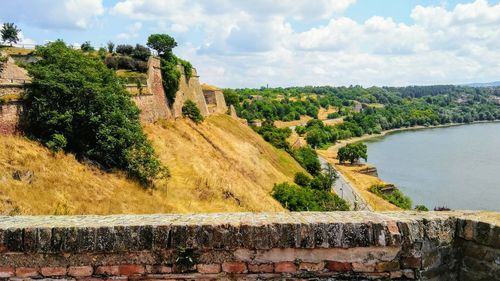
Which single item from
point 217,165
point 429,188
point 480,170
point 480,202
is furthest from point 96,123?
point 480,170

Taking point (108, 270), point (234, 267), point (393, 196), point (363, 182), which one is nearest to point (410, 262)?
point (234, 267)

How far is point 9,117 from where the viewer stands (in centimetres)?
2028

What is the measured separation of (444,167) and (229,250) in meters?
78.0

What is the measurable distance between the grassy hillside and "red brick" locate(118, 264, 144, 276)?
10870 millimetres

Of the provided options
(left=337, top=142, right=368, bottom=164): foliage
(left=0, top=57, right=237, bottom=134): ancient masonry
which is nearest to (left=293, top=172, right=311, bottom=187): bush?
(left=0, top=57, right=237, bottom=134): ancient masonry

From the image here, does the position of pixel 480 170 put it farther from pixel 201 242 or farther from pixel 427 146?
pixel 201 242

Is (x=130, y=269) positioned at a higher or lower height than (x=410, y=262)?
lower

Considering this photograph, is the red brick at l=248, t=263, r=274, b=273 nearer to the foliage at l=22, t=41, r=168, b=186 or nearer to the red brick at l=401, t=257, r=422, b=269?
the red brick at l=401, t=257, r=422, b=269

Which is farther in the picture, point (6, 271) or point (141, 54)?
point (141, 54)

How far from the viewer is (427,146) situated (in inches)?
4040

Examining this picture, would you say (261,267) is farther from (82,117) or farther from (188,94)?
(188,94)

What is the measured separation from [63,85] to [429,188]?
173 feet

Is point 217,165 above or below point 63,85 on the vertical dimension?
below

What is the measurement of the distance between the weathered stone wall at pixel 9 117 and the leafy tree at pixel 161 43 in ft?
74.8
